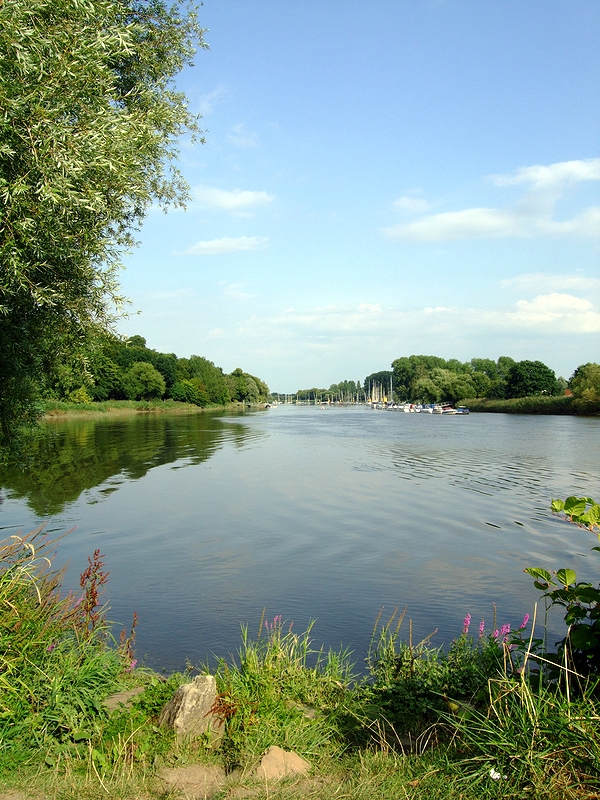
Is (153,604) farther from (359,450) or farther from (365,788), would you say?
(359,450)

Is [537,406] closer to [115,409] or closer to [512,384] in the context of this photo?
[512,384]

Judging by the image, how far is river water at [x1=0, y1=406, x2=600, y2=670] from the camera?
35.0 feet

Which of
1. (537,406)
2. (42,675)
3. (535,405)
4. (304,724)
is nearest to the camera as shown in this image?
(42,675)

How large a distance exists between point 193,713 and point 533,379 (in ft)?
412

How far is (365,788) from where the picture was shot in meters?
4.42

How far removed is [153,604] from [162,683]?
502cm

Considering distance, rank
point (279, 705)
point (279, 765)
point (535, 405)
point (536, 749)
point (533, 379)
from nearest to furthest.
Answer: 1. point (536, 749)
2. point (279, 765)
3. point (279, 705)
4. point (535, 405)
5. point (533, 379)

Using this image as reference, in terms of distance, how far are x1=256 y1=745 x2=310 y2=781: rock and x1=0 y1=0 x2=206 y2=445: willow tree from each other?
5.18 metres

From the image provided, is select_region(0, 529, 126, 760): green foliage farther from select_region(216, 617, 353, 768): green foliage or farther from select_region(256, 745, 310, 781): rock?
select_region(256, 745, 310, 781): rock

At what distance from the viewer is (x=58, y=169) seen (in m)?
6.80

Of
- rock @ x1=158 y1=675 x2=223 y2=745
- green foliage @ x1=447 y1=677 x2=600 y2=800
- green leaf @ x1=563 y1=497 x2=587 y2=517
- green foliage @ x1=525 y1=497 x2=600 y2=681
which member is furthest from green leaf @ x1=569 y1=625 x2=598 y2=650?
rock @ x1=158 y1=675 x2=223 y2=745

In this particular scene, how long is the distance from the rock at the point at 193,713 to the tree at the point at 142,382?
350 ft

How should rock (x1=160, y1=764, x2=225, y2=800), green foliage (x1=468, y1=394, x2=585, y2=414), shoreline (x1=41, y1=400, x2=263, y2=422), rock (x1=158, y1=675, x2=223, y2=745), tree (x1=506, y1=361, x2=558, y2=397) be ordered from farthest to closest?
tree (x1=506, y1=361, x2=558, y2=397)
green foliage (x1=468, y1=394, x2=585, y2=414)
shoreline (x1=41, y1=400, x2=263, y2=422)
rock (x1=158, y1=675, x2=223, y2=745)
rock (x1=160, y1=764, x2=225, y2=800)

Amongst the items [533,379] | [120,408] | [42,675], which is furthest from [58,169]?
[533,379]
